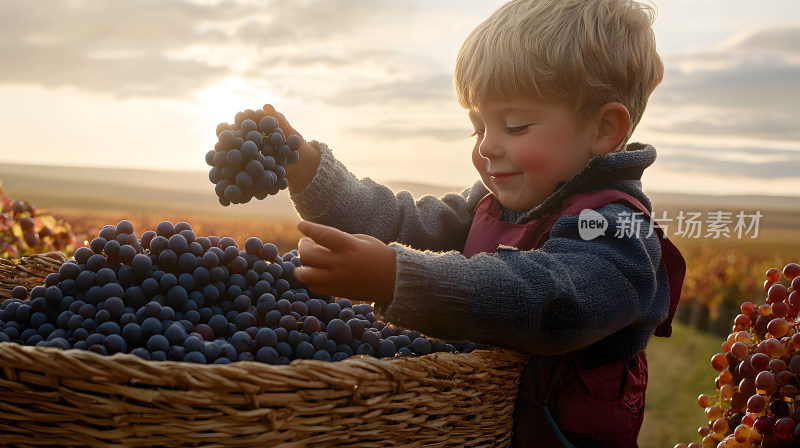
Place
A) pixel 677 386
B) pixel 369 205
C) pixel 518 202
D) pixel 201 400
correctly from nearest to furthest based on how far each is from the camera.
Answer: pixel 201 400 → pixel 518 202 → pixel 369 205 → pixel 677 386

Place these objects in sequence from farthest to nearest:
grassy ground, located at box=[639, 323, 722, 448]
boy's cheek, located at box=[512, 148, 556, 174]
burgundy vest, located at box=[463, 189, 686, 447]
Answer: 1. grassy ground, located at box=[639, 323, 722, 448]
2. boy's cheek, located at box=[512, 148, 556, 174]
3. burgundy vest, located at box=[463, 189, 686, 447]

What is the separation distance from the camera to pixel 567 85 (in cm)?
166

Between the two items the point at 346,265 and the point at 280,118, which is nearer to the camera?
the point at 346,265

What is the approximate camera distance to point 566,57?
166 centimetres

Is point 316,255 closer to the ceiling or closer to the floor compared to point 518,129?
closer to the floor

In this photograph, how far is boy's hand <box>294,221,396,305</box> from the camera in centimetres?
122

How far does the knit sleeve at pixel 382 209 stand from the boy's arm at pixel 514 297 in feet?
2.46

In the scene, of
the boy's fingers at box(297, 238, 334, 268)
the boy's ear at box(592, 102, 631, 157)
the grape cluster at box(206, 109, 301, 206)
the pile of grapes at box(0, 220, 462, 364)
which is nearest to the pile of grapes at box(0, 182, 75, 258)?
the pile of grapes at box(0, 220, 462, 364)

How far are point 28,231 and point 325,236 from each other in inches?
84.7

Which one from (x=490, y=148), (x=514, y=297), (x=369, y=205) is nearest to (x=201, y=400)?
(x=514, y=297)

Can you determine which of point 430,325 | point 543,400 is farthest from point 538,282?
point 543,400

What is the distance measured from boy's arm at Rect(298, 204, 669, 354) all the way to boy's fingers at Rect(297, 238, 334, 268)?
12mm

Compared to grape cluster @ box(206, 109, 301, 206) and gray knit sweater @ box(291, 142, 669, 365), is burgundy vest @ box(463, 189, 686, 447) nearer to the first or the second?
gray knit sweater @ box(291, 142, 669, 365)

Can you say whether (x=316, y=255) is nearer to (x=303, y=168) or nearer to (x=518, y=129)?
(x=518, y=129)
